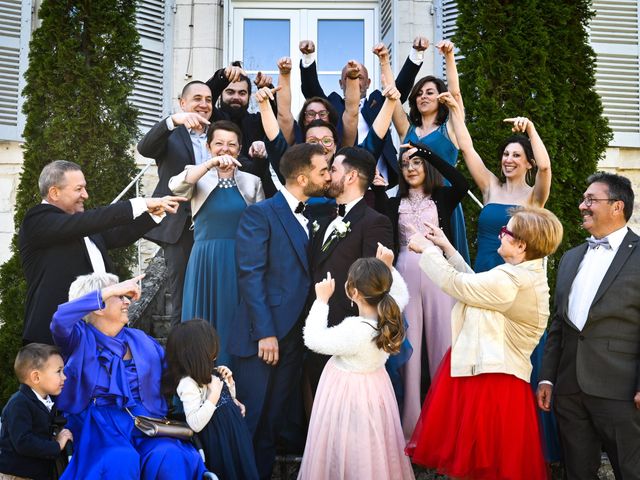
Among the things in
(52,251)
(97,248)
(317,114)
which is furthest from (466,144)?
(52,251)

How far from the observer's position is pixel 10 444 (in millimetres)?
4152

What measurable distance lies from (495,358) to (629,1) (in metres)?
7.15

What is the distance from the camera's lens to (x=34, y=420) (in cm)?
414

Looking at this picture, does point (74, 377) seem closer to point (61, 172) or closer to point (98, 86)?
point (61, 172)

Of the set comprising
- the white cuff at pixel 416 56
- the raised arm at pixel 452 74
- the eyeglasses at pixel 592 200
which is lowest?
the eyeglasses at pixel 592 200

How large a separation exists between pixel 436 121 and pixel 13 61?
5774mm

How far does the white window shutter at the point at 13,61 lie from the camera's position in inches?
377

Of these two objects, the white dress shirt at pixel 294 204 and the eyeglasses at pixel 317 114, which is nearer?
the white dress shirt at pixel 294 204

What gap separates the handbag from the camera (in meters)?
4.24

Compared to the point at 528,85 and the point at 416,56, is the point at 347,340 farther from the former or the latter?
the point at 528,85

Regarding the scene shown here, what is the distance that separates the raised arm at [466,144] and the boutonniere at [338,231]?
51.1 inches

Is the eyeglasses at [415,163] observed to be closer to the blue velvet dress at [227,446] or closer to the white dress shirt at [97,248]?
the white dress shirt at [97,248]

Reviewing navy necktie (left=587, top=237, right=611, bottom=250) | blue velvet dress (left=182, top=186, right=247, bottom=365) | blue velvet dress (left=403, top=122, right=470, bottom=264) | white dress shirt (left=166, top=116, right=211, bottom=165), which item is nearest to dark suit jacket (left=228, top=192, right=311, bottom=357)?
blue velvet dress (left=182, top=186, right=247, bottom=365)

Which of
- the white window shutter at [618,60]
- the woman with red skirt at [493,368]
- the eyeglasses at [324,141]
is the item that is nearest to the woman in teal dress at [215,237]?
the eyeglasses at [324,141]
